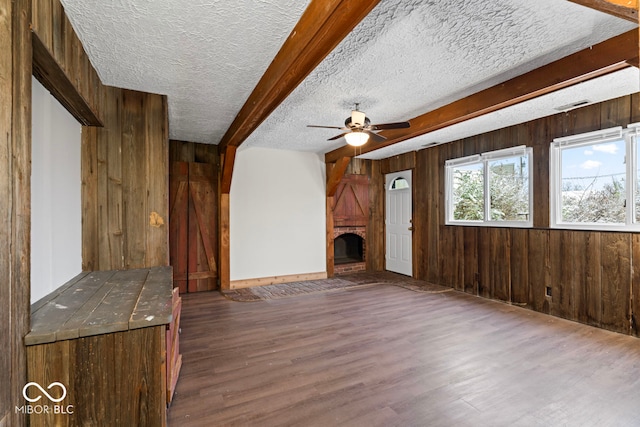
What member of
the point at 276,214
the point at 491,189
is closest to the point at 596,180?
the point at 491,189

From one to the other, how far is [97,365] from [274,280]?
153 inches

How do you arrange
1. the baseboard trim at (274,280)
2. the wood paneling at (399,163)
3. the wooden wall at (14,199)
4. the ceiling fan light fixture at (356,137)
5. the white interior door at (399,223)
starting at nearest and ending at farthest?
the wooden wall at (14,199) → the ceiling fan light fixture at (356,137) → the baseboard trim at (274,280) → the wood paneling at (399,163) → the white interior door at (399,223)

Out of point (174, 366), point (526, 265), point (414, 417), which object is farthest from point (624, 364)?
point (174, 366)

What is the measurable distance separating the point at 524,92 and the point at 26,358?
363 cm

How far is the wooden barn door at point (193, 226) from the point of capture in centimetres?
458

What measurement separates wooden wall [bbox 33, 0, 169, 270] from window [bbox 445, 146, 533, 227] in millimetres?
4302

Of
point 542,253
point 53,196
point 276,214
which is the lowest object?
point 542,253

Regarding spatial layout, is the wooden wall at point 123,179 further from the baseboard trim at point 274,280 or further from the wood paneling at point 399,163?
the wood paneling at point 399,163

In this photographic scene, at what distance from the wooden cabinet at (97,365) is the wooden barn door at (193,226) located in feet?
10.5

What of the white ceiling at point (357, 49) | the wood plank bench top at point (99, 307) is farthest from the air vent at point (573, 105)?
the wood plank bench top at point (99, 307)
